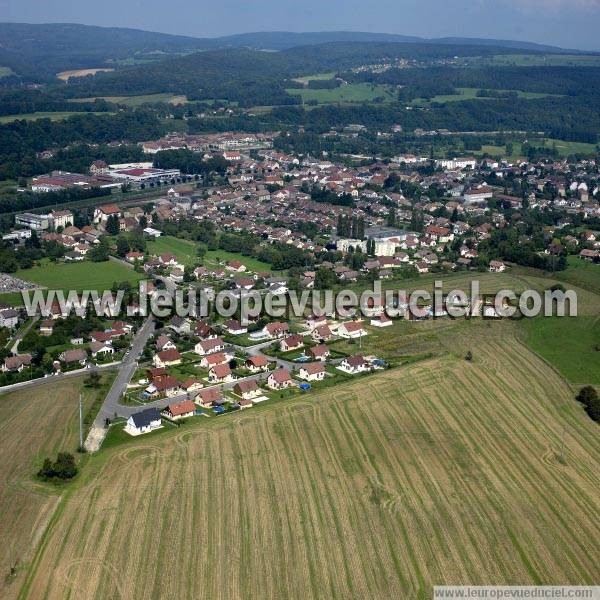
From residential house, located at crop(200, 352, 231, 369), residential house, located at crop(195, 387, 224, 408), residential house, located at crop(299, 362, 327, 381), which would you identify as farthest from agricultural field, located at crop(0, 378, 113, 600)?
residential house, located at crop(299, 362, 327, 381)

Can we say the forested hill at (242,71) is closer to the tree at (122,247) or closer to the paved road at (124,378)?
the tree at (122,247)

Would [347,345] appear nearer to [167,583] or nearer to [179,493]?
[179,493]

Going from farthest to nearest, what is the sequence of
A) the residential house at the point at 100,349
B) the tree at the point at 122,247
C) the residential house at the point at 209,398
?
the tree at the point at 122,247 → the residential house at the point at 100,349 → the residential house at the point at 209,398

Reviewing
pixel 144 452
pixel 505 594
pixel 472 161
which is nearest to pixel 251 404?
pixel 144 452

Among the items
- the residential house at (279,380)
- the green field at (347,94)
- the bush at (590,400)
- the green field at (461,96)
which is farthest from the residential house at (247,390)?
the green field at (347,94)

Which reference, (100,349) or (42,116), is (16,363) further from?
(42,116)

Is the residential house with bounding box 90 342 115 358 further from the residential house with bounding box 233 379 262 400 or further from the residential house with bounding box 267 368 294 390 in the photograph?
the residential house with bounding box 267 368 294 390
